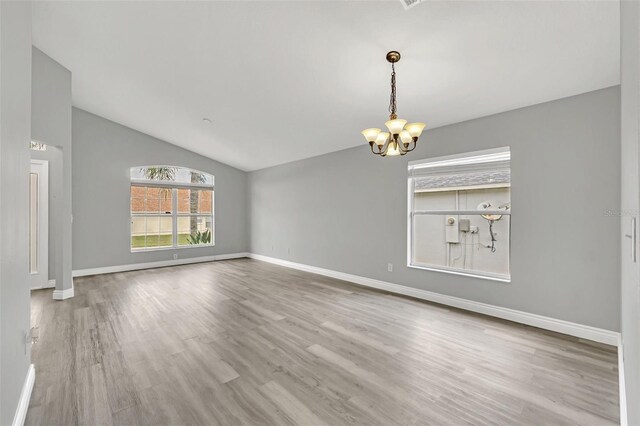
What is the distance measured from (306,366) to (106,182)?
603 centimetres

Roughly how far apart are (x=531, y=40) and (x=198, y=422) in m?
3.86

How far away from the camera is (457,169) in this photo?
388 centimetres

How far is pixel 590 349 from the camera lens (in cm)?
260

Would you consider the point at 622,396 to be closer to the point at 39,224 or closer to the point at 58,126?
the point at 58,126

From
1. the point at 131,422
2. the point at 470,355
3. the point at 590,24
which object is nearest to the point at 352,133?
the point at 590,24

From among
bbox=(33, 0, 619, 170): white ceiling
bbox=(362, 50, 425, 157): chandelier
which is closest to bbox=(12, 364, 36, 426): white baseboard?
bbox=(362, 50, 425, 157): chandelier

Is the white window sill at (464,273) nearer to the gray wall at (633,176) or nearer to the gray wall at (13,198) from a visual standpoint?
the gray wall at (633,176)

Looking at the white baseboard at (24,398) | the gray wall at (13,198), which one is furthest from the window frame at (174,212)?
the gray wall at (13,198)

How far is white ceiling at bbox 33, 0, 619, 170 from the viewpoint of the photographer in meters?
2.27

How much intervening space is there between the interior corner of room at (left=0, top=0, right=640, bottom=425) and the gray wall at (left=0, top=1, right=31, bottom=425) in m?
0.03

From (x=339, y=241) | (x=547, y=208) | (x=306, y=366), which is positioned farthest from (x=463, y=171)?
(x=306, y=366)

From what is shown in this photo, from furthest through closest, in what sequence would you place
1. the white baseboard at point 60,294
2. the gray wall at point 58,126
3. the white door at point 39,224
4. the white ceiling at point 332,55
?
the white door at point 39,224 < the white baseboard at point 60,294 < the gray wall at point 58,126 < the white ceiling at point 332,55

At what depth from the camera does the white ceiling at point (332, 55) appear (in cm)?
227

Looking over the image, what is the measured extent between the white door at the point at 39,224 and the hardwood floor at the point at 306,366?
43.1 inches
